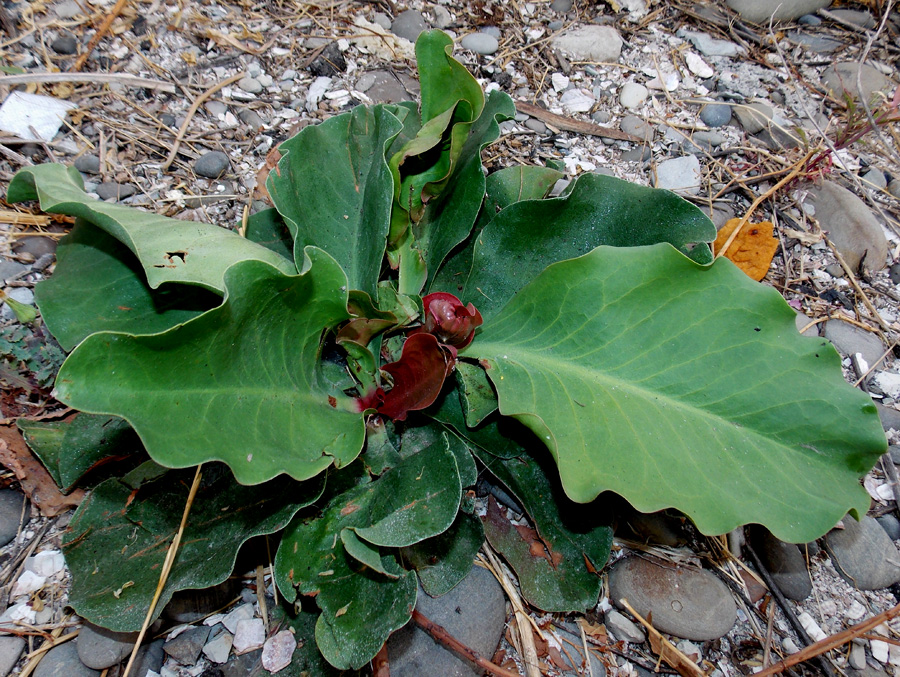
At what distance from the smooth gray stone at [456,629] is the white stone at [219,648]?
1.31 ft

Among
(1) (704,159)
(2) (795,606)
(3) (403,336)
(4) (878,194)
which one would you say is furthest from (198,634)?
(4) (878,194)

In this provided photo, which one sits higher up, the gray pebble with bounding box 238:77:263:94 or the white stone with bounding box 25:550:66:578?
the gray pebble with bounding box 238:77:263:94

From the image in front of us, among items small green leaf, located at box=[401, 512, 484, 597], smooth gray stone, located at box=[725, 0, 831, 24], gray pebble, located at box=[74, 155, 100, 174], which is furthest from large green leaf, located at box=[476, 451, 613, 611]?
smooth gray stone, located at box=[725, 0, 831, 24]

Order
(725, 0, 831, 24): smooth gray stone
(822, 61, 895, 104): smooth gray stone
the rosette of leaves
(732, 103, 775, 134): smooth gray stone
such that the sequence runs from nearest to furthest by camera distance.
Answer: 1. the rosette of leaves
2. (732, 103, 775, 134): smooth gray stone
3. (822, 61, 895, 104): smooth gray stone
4. (725, 0, 831, 24): smooth gray stone

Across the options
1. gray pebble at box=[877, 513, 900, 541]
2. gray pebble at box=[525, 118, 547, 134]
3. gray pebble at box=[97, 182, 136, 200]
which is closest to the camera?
gray pebble at box=[877, 513, 900, 541]

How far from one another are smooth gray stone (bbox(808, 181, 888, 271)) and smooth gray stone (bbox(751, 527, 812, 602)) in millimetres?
1141

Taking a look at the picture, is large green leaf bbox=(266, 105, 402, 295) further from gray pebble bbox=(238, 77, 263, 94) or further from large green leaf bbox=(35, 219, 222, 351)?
gray pebble bbox=(238, 77, 263, 94)

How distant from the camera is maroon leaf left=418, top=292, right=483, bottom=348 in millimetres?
1476

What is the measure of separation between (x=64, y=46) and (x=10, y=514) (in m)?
1.76

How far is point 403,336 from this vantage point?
173cm

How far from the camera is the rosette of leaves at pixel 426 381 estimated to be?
1.24 m

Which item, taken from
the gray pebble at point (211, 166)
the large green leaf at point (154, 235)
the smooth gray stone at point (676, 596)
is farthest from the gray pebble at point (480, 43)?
the smooth gray stone at point (676, 596)

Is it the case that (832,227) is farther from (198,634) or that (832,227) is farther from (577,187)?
(198,634)

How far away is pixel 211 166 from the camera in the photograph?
6.91 feet
